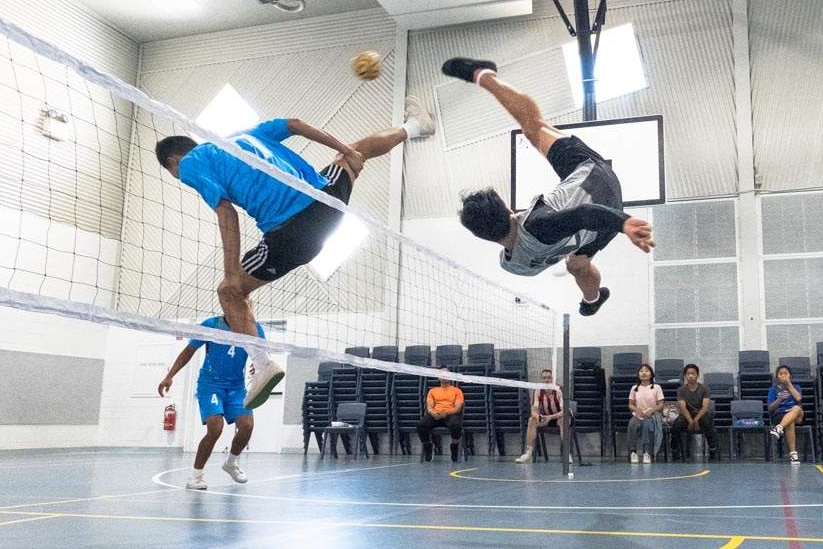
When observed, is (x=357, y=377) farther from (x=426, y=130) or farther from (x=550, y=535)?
(x=550, y=535)

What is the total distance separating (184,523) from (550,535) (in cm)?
196

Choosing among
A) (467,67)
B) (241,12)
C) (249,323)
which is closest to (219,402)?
(249,323)

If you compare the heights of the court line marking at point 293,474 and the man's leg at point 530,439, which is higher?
the man's leg at point 530,439

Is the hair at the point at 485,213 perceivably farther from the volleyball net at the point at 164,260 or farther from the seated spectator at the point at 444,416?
the volleyball net at the point at 164,260

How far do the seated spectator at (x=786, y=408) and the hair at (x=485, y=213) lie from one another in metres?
6.91

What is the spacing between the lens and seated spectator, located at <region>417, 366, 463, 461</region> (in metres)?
11.0

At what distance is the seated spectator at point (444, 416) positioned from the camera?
36.0 feet

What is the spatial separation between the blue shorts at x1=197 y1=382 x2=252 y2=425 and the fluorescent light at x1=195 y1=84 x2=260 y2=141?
10703 mm

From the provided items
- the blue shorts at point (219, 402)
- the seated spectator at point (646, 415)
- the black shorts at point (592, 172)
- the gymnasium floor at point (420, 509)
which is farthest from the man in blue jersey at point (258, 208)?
the seated spectator at point (646, 415)

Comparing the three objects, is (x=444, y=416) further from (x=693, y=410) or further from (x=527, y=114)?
(x=527, y=114)

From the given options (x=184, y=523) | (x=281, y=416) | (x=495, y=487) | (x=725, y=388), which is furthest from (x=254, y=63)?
(x=184, y=523)

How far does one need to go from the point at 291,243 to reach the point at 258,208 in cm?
26

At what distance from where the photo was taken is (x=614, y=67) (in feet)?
44.7

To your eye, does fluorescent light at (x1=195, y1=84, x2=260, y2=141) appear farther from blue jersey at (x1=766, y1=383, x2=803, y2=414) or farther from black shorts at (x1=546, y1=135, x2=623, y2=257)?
black shorts at (x1=546, y1=135, x2=623, y2=257)
